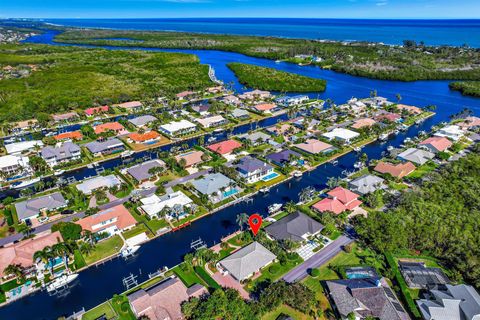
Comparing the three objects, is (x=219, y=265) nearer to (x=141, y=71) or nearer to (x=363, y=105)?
(x=363, y=105)

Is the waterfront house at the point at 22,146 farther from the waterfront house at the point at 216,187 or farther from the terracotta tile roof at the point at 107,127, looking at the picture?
the waterfront house at the point at 216,187

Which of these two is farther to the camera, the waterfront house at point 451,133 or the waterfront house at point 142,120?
the waterfront house at point 142,120

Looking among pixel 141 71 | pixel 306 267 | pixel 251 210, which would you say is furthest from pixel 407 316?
pixel 141 71

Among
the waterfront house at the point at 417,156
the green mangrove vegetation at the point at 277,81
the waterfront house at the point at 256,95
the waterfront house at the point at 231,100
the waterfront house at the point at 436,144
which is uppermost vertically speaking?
the green mangrove vegetation at the point at 277,81

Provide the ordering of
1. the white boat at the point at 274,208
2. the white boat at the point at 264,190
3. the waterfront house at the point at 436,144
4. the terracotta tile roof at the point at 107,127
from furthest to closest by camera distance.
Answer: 1. the terracotta tile roof at the point at 107,127
2. the waterfront house at the point at 436,144
3. the white boat at the point at 264,190
4. the white boat at the point at 274,208

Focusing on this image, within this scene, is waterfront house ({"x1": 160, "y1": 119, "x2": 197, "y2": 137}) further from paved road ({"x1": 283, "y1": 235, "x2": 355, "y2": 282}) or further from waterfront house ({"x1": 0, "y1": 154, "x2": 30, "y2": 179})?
paved road ({"x1": 283, "y1": 235, "x2": 355, "y2": 282})

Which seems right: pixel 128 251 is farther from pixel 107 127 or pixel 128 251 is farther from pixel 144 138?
pixel 107 127

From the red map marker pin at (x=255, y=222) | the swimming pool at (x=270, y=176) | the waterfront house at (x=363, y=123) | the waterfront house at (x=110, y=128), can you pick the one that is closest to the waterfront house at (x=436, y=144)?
the waterfront house at (x=363, y=123)

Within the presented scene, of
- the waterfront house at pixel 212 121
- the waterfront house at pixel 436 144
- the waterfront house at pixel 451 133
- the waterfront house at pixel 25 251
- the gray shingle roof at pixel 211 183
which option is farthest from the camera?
the waterfront house at pixel 212 121
